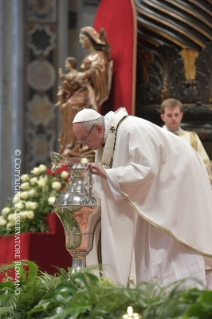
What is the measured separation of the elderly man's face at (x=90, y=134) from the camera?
436cm

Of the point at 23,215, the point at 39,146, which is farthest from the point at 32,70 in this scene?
the point at 23,215

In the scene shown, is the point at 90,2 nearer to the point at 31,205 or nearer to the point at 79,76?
the point at 79,76

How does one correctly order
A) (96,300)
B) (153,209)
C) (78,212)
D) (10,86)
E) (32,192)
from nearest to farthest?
1. (96,300)
2. (78,212)
3. (153,209)
4. (32,192)
5. (10,86)

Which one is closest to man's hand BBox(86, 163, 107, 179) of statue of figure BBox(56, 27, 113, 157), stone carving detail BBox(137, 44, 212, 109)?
statue of figure BBox(56, 27, 113, 157)

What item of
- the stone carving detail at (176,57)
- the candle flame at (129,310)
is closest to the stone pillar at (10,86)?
the stone carving detail at (176,57)

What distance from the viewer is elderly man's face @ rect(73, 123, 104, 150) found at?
14.3 feet

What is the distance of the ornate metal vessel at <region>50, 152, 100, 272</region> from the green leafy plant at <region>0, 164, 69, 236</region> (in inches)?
89.9

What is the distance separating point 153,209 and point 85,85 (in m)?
3.62

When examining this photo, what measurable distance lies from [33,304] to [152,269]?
1350 millimetres

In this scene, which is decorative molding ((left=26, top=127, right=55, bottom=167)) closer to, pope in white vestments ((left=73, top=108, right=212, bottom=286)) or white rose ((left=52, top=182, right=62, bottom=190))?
white rose ((left=52, top=182, right=62, bottom=190))

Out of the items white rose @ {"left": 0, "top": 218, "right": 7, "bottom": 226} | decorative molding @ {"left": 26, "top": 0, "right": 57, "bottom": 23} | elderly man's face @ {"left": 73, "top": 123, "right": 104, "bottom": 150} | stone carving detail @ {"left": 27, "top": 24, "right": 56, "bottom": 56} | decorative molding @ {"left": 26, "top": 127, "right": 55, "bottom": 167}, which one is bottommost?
white rose @ {"left": 0, "top": 218, "right": 7, "bottom": 226}

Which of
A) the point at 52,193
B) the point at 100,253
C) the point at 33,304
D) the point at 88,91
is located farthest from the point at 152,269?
the point at 88,91

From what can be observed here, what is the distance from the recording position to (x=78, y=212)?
4.17m

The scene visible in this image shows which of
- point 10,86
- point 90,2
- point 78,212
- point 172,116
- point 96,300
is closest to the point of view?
point 96,300
